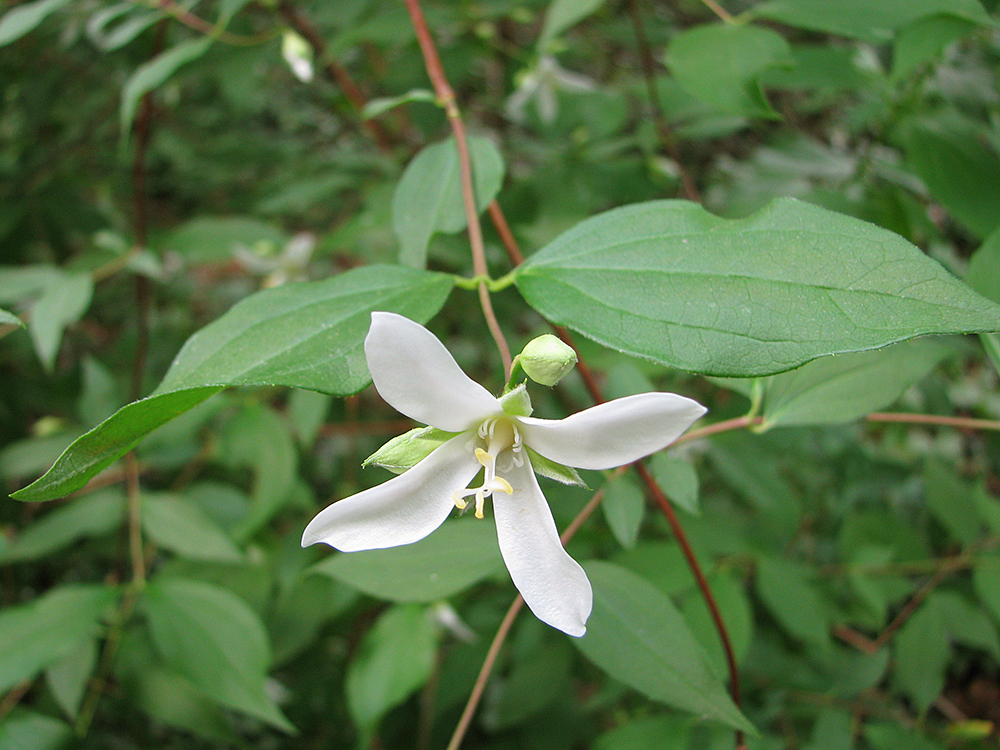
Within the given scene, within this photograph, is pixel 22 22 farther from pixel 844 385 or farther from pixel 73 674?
pixel 844 385

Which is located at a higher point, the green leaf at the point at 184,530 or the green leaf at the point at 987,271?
the green leaf at the point at 987,271

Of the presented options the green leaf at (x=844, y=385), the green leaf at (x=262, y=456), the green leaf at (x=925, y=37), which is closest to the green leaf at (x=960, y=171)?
the green leaf at (x=925, y=37)

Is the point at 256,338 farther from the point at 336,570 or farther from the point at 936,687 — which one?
the point at 936,687

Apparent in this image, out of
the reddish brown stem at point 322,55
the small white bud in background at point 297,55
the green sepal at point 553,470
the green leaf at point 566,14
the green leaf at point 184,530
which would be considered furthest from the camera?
the reddish brown stem at point 322,55

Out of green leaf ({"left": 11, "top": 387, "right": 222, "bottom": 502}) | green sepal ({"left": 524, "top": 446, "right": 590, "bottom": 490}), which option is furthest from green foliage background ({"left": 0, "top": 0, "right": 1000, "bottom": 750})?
green sepal ({"left": 524, "top": 446, "right": 590, "bottom": 490})

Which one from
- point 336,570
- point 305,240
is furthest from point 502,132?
point 336,570

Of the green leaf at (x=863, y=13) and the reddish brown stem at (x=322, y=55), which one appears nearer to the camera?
the green leaf at (x=863, y=13)

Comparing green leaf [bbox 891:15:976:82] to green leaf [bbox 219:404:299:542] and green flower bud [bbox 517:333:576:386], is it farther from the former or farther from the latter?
green leaf [bbox 219:404:299:542]

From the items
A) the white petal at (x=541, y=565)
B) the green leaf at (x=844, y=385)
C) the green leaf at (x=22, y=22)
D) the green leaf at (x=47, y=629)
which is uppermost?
the green leaf at (x=22, y=22)

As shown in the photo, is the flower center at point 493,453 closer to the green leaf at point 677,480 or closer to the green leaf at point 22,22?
the green leaf at point 677,480
